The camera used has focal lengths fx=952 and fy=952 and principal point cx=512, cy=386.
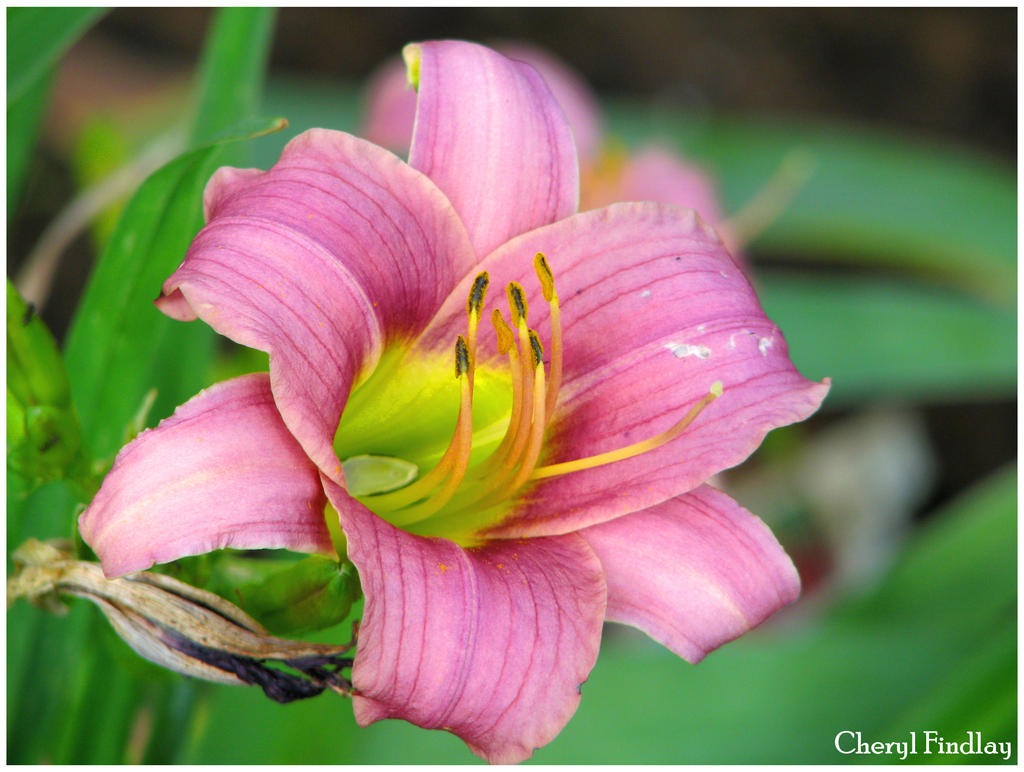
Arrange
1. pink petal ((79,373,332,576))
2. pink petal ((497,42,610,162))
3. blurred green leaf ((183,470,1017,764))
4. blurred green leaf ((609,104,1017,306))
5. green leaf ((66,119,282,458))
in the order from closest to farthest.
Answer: pink petal ((79,373,332,576))
green leaf ((66,119,282,458))
blurred green leaf ((183,470,1017,764))
pink petal ((497,42,610,162))
blurred green leaf ((609,104,1017,306))

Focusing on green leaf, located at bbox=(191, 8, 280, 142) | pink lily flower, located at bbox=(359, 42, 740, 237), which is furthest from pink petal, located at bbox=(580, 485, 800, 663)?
pink lily flower, located at bbox=(359, 42, 740, 237)

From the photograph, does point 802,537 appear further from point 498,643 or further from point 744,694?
point 498,643

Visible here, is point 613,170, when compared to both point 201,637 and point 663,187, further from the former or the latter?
point 201,637

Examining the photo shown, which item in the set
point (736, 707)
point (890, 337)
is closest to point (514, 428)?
point (736, 707)

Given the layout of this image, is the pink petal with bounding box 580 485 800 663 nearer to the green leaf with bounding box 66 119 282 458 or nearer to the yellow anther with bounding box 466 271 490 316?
the yellow anther with bounding box 466 271 490 316

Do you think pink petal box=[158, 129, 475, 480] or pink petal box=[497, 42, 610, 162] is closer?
pink petal box=[158, 129, 475, 480]

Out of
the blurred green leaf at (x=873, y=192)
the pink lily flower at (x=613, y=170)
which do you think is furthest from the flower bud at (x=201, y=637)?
the blurred green leaf at (x=873, y=192)

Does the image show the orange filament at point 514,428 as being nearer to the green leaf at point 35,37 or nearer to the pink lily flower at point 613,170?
the green leaf at point 35,37
